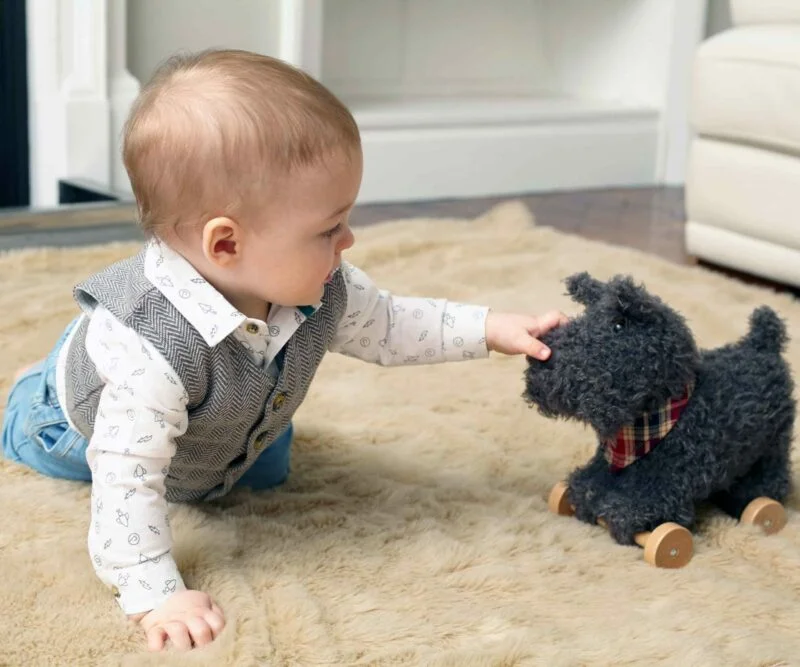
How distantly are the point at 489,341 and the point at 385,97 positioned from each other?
1.99 metres

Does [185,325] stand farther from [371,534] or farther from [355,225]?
[355,225]

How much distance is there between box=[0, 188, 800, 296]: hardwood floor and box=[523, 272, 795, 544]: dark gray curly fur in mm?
1014

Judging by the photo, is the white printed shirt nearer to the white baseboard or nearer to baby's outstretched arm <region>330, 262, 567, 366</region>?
baby's outstretched arm <region>330, 262, 567, 366</region>

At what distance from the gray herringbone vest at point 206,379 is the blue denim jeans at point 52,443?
0.04 metres

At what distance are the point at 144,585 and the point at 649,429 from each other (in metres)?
0.43

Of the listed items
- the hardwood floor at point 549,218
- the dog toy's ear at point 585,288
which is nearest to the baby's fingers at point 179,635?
the dog toy's ear at point 585,288

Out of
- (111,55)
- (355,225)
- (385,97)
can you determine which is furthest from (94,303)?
(385,97)

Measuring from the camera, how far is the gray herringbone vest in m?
0.88

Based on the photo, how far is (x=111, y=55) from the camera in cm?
233

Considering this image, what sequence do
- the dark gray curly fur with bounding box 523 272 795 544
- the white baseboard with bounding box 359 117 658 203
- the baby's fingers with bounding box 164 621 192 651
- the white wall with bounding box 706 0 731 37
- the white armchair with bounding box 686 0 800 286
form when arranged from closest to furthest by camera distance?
1. the baby's fingers with bounding box 164 621 192 651
2. the dark gray curly fur with bounding box 523 272 795 544
3. the white armchair with bounding box 686 0 800 286
4. the white baseboard with bounding box 359 117 658 203
5. the white wall with bounding box 706 0 731 37

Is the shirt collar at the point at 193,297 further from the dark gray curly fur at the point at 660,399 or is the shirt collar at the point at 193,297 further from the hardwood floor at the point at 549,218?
the hardwood floor at the point at 549,218

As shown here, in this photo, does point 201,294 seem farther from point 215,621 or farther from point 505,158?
point 505,158

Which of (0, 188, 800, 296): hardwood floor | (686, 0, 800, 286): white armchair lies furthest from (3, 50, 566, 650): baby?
(0, 188, 800, 296): hardwood floor

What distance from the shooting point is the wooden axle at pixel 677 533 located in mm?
949
